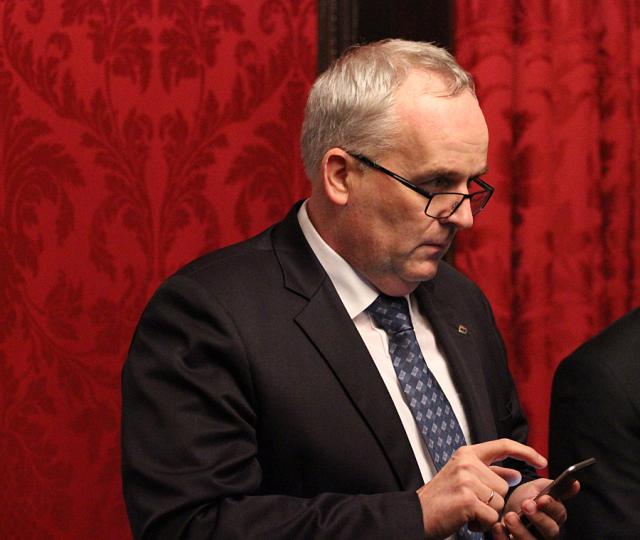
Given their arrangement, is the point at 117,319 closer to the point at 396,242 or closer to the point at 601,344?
the point at 396,242

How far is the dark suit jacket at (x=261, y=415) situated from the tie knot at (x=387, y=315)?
0.08 meters

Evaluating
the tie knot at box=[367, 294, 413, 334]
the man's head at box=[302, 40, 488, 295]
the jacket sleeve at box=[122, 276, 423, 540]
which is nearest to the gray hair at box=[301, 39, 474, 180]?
the man's head at box=[302, 40, 488, 295]

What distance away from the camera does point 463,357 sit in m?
2.08

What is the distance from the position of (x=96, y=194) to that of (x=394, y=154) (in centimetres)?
113

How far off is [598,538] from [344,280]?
24.9 inches

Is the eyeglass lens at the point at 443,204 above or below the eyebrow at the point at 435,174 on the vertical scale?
below

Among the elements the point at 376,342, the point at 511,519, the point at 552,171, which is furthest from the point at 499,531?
the point at 552,171

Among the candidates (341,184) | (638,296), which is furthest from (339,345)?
(638,296)

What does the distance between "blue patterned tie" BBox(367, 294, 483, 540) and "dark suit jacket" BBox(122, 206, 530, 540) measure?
6cm

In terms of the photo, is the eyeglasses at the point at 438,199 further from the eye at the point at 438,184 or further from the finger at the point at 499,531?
the finger at the point at 499,531

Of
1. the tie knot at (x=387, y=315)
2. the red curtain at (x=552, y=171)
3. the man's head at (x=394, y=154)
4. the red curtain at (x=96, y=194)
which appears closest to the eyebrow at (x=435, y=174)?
the man's head at (x=394, y=154)

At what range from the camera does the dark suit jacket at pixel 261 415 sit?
171cm

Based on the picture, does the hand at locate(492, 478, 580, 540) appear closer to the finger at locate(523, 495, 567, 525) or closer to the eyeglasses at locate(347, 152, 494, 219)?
the finger at locate(523, 495, 567, 525)

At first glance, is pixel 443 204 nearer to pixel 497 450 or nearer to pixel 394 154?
pixel 394 154
